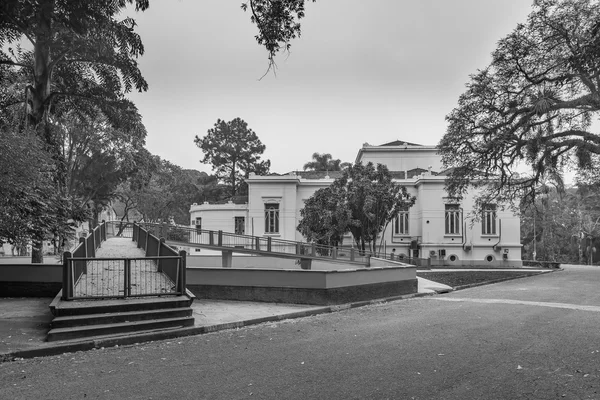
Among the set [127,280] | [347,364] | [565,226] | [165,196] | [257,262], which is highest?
[165,196]

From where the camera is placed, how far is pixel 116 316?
8492 mm

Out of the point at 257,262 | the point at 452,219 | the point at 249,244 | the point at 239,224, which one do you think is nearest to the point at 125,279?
the point at 249,244

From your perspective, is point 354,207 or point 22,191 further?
point 354,207

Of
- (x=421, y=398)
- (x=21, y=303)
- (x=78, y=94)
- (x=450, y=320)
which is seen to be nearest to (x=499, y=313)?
(x=450, y=320)

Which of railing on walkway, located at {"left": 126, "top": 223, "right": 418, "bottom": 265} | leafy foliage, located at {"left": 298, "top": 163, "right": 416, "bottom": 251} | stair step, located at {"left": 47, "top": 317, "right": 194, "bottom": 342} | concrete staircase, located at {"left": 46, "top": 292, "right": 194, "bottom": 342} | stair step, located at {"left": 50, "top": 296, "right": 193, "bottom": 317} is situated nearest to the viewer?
stair step, located at {"left": 47, "top": 317, "right": 194, "bottom": 342}

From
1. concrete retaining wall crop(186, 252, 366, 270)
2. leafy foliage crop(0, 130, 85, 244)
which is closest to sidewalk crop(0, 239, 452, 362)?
leafy foliage crop(0, 130, 85, 244)

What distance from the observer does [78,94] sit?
15.6 meters

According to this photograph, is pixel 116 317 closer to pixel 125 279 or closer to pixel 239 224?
pixel 125 279

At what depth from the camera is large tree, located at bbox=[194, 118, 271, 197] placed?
2208 inches

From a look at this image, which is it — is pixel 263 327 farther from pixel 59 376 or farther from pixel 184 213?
pixel 184 213

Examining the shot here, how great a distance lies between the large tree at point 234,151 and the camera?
56.1 m

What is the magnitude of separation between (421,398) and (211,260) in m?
21.4

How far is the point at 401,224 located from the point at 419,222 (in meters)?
1.53

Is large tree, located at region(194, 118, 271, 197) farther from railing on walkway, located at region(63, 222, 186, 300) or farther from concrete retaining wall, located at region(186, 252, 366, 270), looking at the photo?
railing on walkway, located at region(63, 222, 186, 300)
